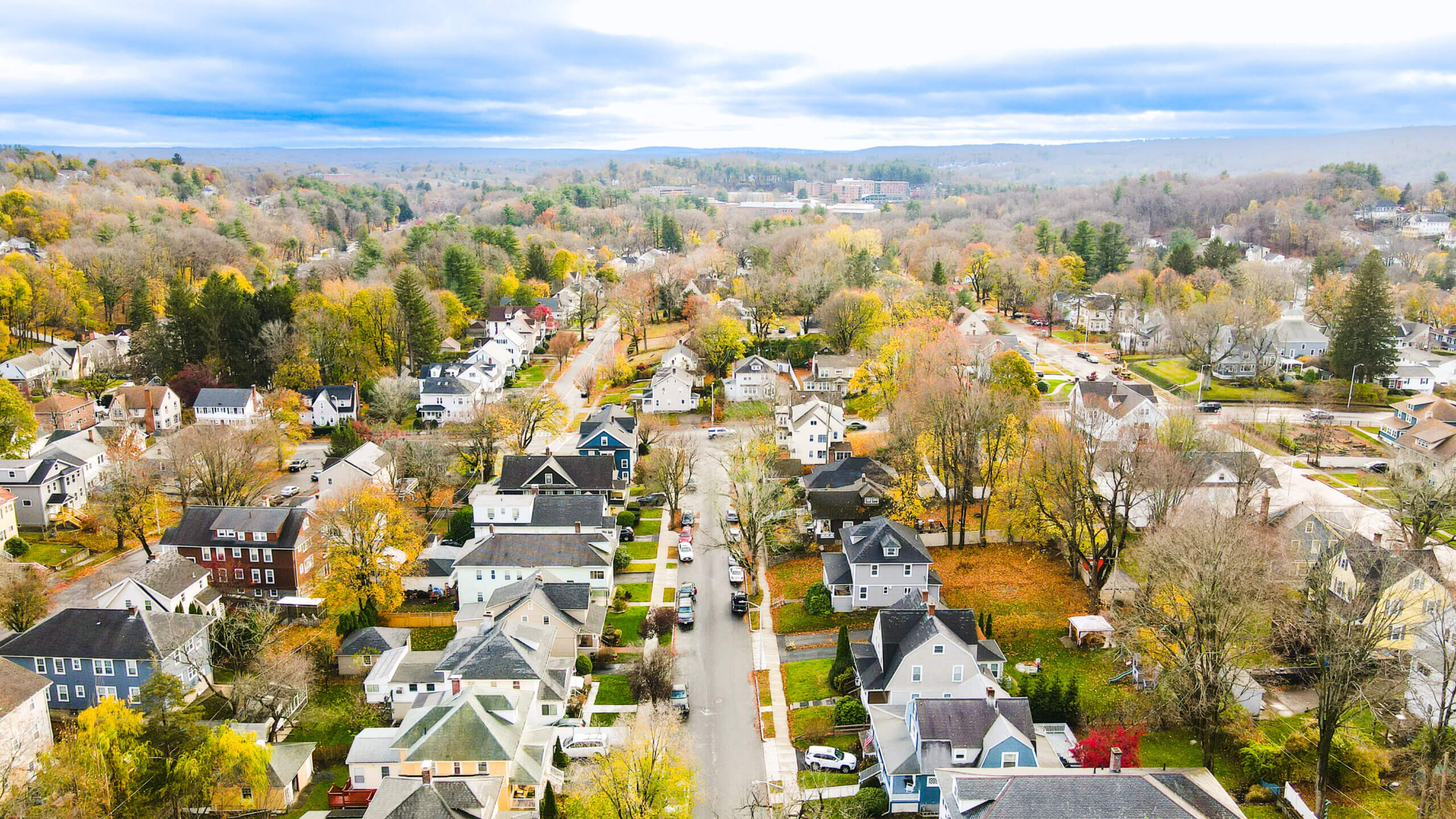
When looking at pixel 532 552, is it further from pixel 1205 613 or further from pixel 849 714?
pixel 1205 613

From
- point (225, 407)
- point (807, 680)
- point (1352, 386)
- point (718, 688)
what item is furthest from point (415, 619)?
point (1352, 386)

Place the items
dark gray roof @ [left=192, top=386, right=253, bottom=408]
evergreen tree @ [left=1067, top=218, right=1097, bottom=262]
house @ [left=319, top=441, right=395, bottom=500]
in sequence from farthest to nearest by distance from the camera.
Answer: evergreen tree @ [left=1067, top=218, right=1097, bottom=262], dark gray roof @ [left=192, top=386, right=253, bottom=408], house @ [left=319, top=441, right=395, bottom=500]

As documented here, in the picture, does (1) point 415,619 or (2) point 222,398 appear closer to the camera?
(1) point 415,619

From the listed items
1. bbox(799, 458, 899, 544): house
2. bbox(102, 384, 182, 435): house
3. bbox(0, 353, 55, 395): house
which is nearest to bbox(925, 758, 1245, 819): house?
bbox(799, 458, 899, 544): house

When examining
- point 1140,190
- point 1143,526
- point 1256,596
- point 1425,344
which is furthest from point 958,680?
point 1140,190

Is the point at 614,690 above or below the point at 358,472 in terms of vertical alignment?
below

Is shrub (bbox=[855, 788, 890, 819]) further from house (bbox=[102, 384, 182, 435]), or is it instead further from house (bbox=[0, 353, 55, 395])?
house (bbox=[0, 353, 55, 395])

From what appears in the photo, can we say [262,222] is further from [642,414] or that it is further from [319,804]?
[319,804]
